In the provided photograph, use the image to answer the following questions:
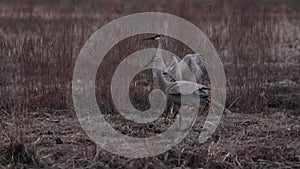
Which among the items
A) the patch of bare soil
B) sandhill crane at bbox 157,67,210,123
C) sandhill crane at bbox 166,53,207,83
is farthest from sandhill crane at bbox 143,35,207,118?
the patch of bare soil

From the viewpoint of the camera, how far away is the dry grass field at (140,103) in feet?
18.2

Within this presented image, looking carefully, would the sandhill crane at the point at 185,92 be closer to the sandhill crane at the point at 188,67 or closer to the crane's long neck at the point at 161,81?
the crane's long neck at the point at 161,81

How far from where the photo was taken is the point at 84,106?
25.6ft

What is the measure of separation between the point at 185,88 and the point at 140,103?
1.64 metres

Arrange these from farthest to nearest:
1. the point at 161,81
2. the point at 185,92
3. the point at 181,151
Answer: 1. the point at 161,81
2. the point at 185,92
3. the point at 181,151

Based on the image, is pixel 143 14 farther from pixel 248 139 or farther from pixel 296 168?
pixel 296 168

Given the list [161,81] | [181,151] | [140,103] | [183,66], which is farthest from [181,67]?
[181,151]

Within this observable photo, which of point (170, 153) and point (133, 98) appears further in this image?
point (133, 98)

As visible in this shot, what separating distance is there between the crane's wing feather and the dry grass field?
41 centimetres

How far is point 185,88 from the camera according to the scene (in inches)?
260

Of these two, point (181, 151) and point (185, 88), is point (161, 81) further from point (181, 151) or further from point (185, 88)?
point (181, 151)

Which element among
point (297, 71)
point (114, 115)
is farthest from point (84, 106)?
point (297, 71)

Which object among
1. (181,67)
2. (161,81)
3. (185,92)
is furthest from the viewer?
(181,67)

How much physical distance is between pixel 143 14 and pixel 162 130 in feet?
10.2
